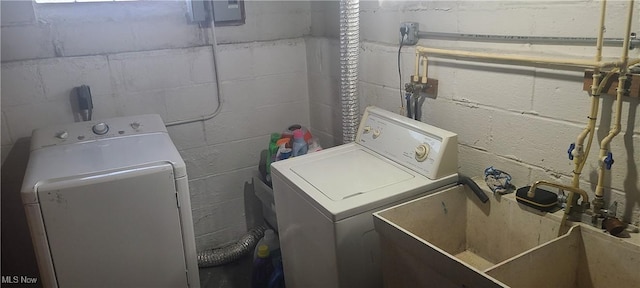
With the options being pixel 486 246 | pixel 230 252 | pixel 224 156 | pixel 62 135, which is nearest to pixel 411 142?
pixel 486 246

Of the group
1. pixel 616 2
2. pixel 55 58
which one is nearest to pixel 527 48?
pixel 616 2

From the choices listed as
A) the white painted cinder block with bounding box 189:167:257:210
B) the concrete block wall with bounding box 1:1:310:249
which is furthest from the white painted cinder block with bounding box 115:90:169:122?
the white painted cinder block with bounding box 189:167:257:210

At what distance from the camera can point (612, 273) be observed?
1.29 metres

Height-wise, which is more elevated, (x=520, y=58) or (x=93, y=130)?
(x=520, y=58)

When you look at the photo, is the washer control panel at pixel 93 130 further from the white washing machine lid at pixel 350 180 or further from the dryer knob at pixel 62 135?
the white washing machine lid at pixel 350 180

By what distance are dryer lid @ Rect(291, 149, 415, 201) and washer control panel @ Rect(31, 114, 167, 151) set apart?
769mm

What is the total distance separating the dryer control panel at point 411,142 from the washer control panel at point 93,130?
960 millimetres

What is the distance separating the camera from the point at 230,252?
265 cm

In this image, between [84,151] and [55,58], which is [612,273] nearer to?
[84,151]

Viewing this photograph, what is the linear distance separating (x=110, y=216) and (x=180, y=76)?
1.02 m

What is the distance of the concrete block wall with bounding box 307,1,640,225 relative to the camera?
4.41 feet

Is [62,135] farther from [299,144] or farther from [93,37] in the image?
[299,144]

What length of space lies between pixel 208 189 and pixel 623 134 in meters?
2.07

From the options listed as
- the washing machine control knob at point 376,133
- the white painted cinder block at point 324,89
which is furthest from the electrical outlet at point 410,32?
the white painted cinder block at point 324,89
